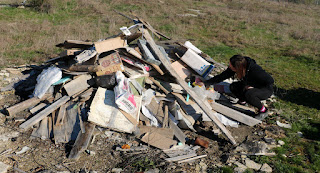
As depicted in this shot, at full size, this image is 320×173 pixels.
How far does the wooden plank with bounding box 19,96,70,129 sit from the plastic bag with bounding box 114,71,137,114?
3.68 ft

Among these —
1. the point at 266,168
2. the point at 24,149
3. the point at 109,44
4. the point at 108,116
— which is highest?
the point at 109,44

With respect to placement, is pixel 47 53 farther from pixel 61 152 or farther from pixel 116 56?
pixel 61 152

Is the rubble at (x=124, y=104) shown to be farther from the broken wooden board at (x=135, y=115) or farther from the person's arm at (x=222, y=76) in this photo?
the person's arm at (x=222, y=76)

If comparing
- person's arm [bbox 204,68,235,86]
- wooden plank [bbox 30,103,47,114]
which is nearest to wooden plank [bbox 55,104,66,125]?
wooden plank [bbox 30,103,47,114]

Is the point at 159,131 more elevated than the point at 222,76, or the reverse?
the point at 222,76

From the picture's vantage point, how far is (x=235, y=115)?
199 inches

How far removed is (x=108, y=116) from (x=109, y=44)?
1.53 metres

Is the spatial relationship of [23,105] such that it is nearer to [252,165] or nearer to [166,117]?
Result: [166,117]

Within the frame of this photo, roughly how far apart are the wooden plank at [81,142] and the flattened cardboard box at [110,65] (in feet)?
3.44

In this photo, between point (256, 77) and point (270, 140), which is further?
point (256, 77)

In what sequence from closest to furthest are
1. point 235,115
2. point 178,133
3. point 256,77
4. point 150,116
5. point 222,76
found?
1. point 178,133
2. point 150,116
3. point 256,77
4. point 235,115
5. point 222,76

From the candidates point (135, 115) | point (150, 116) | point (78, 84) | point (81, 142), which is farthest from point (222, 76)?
point (81, 142)

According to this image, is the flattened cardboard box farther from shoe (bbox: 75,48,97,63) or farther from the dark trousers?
the dark trousers

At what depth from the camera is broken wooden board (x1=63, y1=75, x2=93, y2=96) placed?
4.54 m
